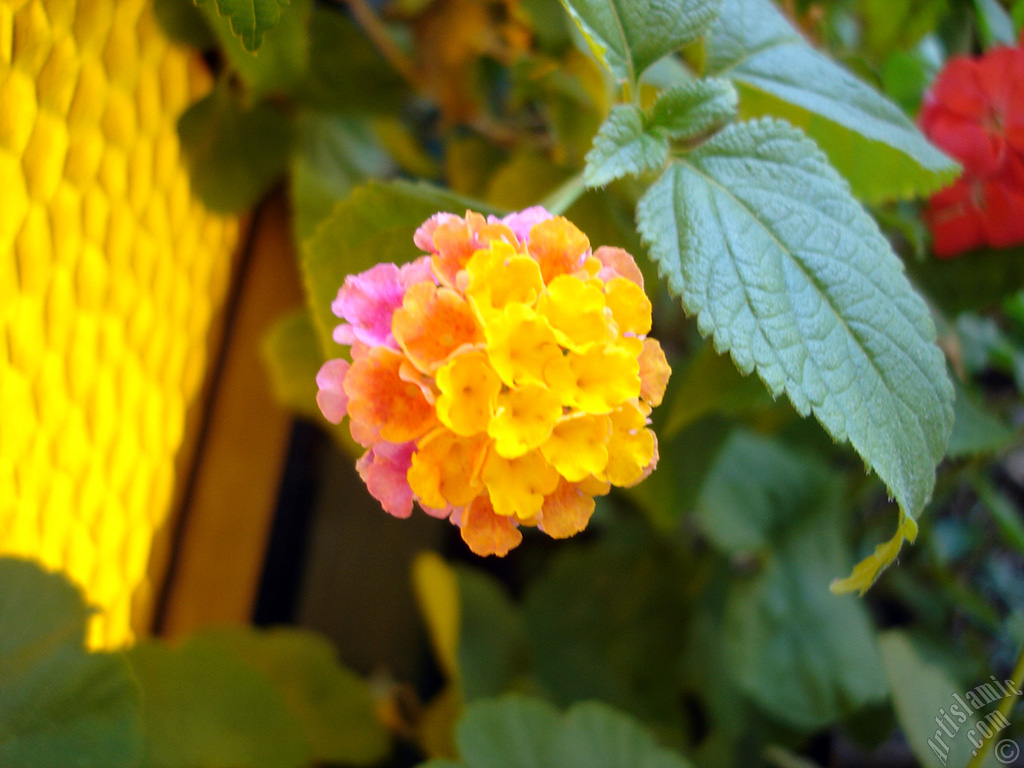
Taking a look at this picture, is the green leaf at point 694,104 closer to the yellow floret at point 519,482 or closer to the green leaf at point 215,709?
the yellow floret at point 519,482

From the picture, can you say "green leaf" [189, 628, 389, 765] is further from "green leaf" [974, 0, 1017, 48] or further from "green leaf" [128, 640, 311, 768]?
"green leaf" [974, 0, 1017, 48]

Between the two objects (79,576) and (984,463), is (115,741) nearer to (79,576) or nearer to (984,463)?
(79,576)

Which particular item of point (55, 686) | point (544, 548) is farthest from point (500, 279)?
point (544, 548)

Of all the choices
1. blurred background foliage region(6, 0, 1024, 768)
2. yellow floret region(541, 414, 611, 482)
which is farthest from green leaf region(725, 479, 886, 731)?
yellow floret region(541, 414, 611, 482)

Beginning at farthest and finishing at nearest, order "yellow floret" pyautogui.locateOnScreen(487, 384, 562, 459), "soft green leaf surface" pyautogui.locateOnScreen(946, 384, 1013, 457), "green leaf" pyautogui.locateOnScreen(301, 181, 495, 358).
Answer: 1. "soft green leaf surface" pyautogui.locateOnScreen(946, 384, 1013, 457)
2. "green leaf" pyautogui.locateOnScreen(301, 181, 495, 358)
3. "yellow floret" pyautogui.locateOnScreen(487, 384, 562, 459)

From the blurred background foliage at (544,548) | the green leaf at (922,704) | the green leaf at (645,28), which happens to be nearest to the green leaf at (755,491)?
the blurred background foliage at (544,548)

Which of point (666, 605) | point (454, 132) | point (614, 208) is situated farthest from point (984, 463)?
point (454, 132)

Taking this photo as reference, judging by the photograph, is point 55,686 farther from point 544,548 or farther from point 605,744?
point 544,548
